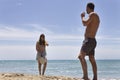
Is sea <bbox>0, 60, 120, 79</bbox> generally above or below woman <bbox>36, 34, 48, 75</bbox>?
below

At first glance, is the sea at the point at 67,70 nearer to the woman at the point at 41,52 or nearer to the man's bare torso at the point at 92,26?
the woman at the point at 41,52

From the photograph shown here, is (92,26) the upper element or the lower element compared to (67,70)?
upper

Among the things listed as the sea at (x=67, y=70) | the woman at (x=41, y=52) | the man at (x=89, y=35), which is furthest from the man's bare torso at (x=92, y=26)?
the sea at (x=67, y=70)

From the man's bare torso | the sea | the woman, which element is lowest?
the sea

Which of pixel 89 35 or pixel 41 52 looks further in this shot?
pixel 41 52

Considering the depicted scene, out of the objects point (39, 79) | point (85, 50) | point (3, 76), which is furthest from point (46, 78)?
point (85, 50)

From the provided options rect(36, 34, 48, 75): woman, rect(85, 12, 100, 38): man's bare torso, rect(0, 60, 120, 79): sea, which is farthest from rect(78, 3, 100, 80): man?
rect(0, 60, 120, 79): sea

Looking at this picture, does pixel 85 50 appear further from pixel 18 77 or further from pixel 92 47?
pixel 18 77

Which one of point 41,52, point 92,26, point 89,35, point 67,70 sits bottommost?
point 67,70

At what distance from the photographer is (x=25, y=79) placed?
1255 centimetres

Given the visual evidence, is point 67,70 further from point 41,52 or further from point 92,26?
point 92,26

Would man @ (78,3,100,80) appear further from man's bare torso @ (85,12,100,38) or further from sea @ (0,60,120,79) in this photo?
sea @ (0,60,120,79)

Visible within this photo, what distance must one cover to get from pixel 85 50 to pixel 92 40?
0.34 metres

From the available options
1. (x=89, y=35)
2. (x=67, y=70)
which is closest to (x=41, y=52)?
(x=89, y=35)
